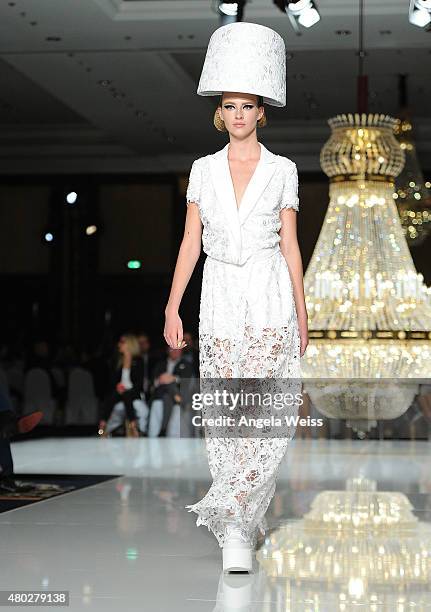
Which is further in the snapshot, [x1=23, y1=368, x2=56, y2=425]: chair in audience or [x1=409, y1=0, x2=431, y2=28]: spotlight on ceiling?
[x1=23, y1=368, x2=56, y2=425]: chair in audience

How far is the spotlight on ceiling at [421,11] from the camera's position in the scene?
7.25 meters

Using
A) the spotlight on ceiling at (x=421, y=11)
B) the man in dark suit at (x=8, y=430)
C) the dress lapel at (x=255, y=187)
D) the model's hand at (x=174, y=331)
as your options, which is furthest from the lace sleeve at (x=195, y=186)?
the spotlight on ceiling at (x=421, y=11)

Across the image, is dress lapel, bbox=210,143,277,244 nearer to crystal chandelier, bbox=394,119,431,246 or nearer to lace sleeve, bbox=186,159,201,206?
lace sleeve, bbox=186,159,201,206

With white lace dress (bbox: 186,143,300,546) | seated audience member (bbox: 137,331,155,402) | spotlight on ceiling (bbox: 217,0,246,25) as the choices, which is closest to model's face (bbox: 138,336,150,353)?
seated audience member (bbox: 137,331,155,402)

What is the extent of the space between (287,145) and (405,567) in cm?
1053

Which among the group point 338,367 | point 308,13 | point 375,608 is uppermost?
point 308,13

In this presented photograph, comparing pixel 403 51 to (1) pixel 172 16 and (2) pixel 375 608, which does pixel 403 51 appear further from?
(2) pixel 375 608

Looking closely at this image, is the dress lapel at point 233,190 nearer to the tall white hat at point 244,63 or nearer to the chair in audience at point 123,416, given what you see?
the tall white hat at point 244,63

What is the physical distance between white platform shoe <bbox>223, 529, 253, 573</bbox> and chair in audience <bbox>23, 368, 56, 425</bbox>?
9665mm

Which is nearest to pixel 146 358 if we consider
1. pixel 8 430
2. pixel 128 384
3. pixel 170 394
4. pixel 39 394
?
pixel 128 384

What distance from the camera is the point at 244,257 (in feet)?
12.1

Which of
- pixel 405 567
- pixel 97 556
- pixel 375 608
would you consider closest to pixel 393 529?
pixel 405 567

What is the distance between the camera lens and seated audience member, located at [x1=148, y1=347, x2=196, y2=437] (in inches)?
458

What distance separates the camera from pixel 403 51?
33.3 feet
